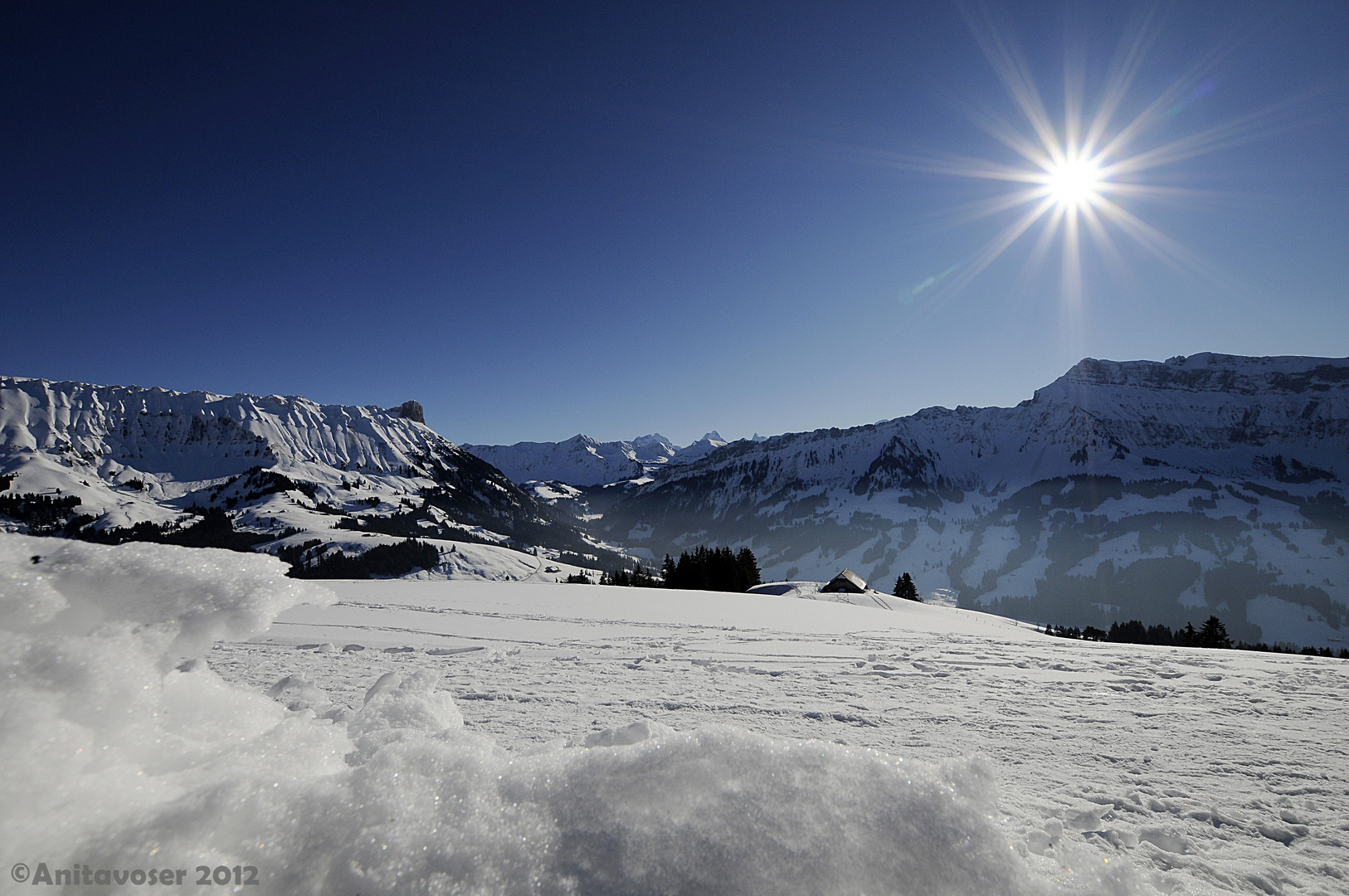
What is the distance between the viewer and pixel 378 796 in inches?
64.7

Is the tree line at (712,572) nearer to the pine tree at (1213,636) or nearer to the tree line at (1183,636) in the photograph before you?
the tree line at (1183,636)

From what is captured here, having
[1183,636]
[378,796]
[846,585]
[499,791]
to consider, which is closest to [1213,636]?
[1183,636]

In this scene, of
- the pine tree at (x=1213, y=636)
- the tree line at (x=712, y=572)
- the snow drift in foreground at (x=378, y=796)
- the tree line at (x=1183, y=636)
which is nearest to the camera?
the snow drift in foreground at (x=378, y=796)

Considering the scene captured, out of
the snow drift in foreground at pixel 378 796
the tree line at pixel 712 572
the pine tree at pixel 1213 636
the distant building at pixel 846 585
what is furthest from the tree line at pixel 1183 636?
the tree line at pixel 712 572

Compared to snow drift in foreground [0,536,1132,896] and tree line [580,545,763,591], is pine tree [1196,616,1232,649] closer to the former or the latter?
tree line [580,545,763,591]

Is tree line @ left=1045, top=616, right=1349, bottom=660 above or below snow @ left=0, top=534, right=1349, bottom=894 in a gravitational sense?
below

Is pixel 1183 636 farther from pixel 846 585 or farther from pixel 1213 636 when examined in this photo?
pixel 846 585

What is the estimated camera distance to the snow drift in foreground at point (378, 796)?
1.41 meters

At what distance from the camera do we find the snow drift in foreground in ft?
4.62

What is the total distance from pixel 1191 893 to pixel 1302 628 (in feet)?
961

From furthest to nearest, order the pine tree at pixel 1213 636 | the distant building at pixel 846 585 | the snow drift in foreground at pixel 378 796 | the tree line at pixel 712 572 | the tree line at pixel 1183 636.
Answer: the distant building at pixel 846 585
the tree line at pixel 712 572
the pine tree at pixel 1213 636
the tree line at pixel 1183 636
the snow drift in foreground at pixel 378 796

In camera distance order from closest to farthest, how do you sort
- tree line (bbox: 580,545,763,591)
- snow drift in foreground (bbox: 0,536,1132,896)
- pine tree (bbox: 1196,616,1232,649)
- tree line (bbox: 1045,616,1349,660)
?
snow drift in foreground (bbox: 0,536,1132,896), tree line (bbox: 1045,616,1349,660), pine tree (bbox: 1196,616,1232,649), tree line (bbox: 580,545,763,591)

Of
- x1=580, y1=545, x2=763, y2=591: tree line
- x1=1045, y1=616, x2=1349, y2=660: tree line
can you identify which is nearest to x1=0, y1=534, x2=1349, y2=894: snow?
x1=1045, y1=616, x2=1349, y2=660: tree line

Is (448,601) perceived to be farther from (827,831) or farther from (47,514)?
(47,514)
